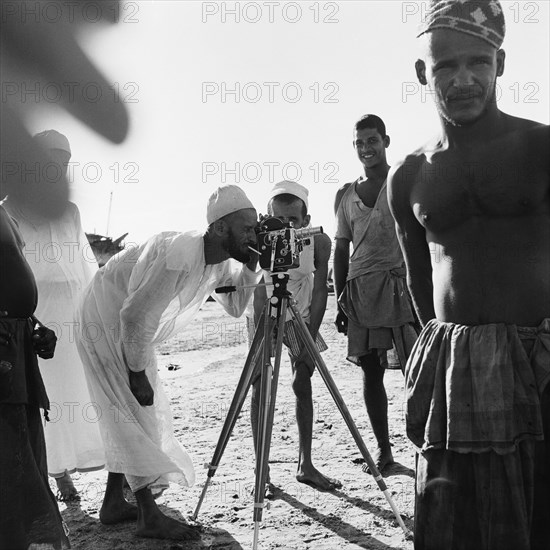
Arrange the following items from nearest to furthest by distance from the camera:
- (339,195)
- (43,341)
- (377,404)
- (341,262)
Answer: (43,341)
(377,404)
(341,262)
(339,195)

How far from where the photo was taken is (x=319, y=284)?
15.7ft

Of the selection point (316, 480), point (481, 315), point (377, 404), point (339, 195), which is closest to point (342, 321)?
point (377, 404)

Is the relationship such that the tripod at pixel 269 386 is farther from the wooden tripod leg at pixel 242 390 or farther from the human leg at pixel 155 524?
the human leg at pixel 155 524

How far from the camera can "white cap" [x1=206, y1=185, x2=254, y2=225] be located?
12.3 ft

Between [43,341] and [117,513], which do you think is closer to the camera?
[43,341]

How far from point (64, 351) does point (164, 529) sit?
5.00 ft

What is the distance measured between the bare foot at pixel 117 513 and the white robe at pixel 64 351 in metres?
0.62

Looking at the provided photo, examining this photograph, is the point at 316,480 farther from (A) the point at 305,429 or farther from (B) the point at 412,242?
(B) the point at 412,242

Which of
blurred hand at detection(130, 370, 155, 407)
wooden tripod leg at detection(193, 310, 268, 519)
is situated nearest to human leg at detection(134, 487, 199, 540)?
wooden tripod leg at detection(193, 310, 268, 519)

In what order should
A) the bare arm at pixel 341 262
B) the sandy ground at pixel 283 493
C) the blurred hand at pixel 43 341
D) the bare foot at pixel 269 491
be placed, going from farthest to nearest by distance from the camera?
the bare arm at pixel 341 262, the bare foot at pixel 269 491, the sandy ground at pixel 283 493, the blurred hand at pixel 43 341

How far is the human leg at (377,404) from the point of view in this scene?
15.2 ft

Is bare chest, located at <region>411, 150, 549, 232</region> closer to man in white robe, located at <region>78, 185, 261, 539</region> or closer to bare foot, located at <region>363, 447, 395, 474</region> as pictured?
man in white robe, located at <region>78, 185, 261, 539</region>

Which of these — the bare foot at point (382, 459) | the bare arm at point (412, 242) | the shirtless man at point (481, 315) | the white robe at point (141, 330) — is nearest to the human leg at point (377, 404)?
the bare foot at point (382, 459)

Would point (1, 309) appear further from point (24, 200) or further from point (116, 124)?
point (116, 124)
